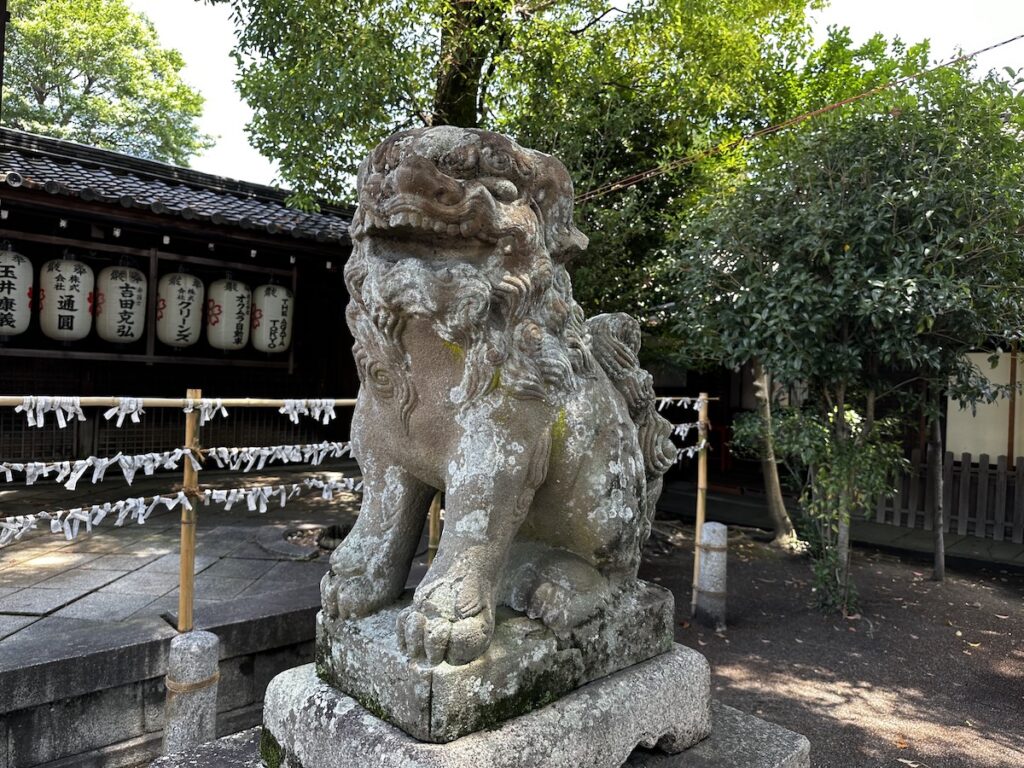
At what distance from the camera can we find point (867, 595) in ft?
19.3

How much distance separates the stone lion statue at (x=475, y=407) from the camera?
165 centimetres

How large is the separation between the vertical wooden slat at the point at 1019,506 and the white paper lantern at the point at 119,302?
Answer: 32.8ft

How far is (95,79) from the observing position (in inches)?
695

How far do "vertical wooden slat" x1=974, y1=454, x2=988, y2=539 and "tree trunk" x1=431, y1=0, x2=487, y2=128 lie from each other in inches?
272

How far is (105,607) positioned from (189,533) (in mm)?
1103

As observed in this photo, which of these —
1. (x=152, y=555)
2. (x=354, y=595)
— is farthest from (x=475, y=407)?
(x=152, y=555)

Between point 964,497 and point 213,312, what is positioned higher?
point 213,312

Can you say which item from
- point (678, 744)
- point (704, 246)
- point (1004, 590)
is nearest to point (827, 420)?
point (704, 246)

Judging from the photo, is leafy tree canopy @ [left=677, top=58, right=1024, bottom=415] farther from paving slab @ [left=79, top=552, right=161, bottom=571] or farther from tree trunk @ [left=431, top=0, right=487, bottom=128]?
paving slab @ [left=79, top=552, right=161, bottom=571]

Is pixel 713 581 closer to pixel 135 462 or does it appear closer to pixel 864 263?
pixel 864 263

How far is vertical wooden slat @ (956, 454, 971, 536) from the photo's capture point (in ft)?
26.6

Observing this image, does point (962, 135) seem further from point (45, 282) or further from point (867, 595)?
point (45, 282)

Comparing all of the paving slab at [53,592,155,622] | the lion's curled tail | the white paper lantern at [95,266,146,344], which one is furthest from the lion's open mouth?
the white paper lantern at [95,266,146,344]

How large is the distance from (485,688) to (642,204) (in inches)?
216
